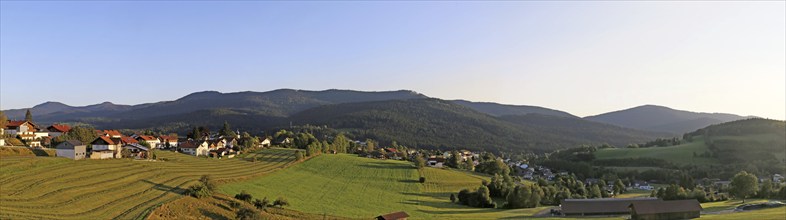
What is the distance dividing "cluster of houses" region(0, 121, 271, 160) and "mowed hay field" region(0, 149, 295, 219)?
664 cm

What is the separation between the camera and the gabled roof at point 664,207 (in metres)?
56.6

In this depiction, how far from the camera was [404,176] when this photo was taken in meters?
99.6

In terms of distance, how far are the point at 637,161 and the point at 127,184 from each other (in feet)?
526

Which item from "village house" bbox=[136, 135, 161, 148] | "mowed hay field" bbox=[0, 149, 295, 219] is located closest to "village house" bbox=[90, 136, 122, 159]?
"mowed hay field" bbox=[0, 149, 295, 219]

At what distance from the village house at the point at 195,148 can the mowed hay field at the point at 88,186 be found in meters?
30.4

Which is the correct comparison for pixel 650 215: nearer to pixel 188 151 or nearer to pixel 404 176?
pixel 404 176

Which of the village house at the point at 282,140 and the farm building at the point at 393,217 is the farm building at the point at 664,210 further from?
the village house at the point at 282,140

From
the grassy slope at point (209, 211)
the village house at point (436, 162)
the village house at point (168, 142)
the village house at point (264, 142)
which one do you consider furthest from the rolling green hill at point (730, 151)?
the village house at point (168, 142)

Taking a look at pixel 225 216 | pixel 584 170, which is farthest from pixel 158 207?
pixel 584 170

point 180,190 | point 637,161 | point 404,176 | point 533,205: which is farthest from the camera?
point 637,161

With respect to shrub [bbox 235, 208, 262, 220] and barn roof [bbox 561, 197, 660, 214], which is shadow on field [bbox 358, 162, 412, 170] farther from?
shrub [bbox 235, 208, 262, 220]

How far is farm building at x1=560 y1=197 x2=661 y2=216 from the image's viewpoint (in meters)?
66.1

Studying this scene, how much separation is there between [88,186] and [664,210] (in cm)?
6060

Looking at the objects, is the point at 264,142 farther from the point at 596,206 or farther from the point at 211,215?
the point at 596,206
